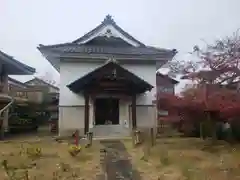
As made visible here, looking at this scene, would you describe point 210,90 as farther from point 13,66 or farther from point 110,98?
point 13,66

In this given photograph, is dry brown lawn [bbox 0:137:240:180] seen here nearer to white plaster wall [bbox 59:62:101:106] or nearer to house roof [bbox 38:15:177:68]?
white plaster wall [bbox 59:62:101:106]

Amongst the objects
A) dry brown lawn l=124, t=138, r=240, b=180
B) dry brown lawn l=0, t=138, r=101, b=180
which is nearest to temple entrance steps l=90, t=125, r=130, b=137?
dry brown lawn l=124, t=138, r=240, b=180

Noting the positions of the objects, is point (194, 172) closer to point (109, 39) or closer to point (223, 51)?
point (223, 51)

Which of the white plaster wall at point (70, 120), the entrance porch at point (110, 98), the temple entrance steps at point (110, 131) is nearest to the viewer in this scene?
the entrance porch at point (110, 98)

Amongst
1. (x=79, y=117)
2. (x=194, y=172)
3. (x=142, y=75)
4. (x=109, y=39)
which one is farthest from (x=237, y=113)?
(x=109, y=39)

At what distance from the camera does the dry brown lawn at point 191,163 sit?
7.03 metres

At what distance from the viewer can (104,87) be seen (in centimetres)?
1636

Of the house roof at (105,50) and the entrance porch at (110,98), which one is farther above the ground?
the house roof at (105,50)

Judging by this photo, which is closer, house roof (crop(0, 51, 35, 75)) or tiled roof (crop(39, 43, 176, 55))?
house roof (crop(0, 51, 35, 75))

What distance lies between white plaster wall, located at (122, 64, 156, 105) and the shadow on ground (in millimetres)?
7492

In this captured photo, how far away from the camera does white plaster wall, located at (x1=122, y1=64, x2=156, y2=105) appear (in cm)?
1838

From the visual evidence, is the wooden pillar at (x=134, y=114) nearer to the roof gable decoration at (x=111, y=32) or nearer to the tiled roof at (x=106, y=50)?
the tiled roof at (x=106, y=50)

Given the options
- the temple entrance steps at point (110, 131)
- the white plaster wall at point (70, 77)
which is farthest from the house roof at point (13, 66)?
the temple entrance steps at point (110, 131)

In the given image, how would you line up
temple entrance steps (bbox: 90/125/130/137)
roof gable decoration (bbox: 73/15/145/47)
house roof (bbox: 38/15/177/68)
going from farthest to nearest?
roof gable decoration (bbox: 73/15/145/47) < house roof (bbox: 38/15/177/68) < temple entrance steps (bbox: 90/125/130/137)
